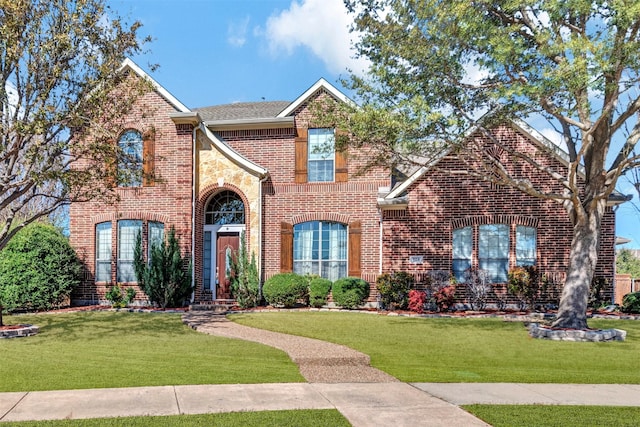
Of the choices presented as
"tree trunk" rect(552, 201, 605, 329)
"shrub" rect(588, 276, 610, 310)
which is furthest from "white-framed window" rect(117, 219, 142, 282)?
"shrub" rect(588, 276, 610, 310)

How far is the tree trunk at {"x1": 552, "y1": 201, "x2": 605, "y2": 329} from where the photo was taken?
1145 cm

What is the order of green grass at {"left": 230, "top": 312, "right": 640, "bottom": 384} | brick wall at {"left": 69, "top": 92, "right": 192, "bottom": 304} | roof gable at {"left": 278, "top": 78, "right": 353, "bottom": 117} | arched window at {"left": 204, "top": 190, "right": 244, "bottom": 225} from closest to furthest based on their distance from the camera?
green grass at {"left": 230, "top": 312, "right": 640, "bottom": 384}
brick wall at {"left": 69, "top": 92, "right": 192, "bottom": 304}
roof gable at {"left": 278, "top": 78, "right": 353, "bottom": 117}
arched window at {"left": 204, "top": 190, "right": 244, "bottom": 225}

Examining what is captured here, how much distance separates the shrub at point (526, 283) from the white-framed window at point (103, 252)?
42.5 feet

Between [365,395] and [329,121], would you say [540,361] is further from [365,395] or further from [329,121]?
[329,121]

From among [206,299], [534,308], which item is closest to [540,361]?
[534,308]

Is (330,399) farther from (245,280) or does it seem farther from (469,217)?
A: (469,217)

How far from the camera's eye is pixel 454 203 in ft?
52.0

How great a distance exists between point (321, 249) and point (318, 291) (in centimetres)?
164

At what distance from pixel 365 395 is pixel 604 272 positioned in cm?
1184

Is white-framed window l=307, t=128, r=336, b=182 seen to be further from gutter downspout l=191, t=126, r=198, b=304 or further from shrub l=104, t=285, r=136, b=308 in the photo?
shrub l=104, t=285, r=136, b=308

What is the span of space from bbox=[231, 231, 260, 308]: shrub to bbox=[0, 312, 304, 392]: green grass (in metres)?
3.64

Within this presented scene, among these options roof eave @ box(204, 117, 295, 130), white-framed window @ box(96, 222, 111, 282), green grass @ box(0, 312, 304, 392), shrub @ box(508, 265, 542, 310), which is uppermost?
Answer: roof eave @ box(204, 117, 295, 130)

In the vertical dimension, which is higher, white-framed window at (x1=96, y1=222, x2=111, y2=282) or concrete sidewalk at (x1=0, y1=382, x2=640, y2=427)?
white-framed window at (x1=96, y1=222, x2=111, y2=282)

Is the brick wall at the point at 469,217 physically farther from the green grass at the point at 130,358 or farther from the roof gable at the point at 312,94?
the green grass at the point at 130,358
